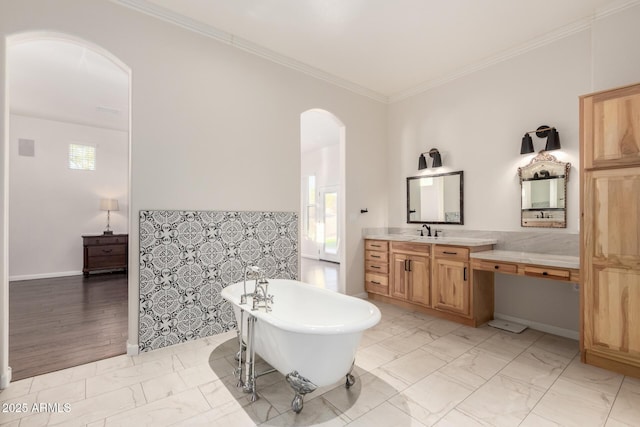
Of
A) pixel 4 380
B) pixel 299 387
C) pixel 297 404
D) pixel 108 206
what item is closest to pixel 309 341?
pixel 299 387

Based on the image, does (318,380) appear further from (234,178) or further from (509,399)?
(234,178)

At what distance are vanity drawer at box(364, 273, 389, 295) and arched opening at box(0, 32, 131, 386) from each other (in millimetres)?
3130

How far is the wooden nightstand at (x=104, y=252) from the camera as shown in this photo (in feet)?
18.7

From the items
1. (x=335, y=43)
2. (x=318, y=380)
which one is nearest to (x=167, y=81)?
(x=335, y=43)

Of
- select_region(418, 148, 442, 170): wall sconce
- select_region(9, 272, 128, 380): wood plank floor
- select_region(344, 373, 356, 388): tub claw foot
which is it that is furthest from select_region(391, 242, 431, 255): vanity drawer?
select_region(9, 272, 128, 380): wood plank floor

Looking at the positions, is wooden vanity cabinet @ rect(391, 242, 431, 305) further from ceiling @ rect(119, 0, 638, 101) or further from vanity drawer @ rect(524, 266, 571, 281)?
ceiling @ rect(119, 0, 638, 101)

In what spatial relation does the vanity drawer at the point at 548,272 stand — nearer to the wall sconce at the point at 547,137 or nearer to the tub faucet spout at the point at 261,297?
the wall sconce at the point at 547,137

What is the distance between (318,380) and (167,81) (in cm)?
295

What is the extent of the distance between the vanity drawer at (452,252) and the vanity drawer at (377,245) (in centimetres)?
78

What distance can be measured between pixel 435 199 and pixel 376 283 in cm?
151

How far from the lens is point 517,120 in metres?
3.44

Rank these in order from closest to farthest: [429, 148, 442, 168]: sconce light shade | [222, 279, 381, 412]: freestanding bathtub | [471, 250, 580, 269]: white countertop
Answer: [222, 279, 381, 412]: freestanding bathtub < [471, 250, 580, 269]: white countertop < [429, 148, 442, 168]: sconce light shade

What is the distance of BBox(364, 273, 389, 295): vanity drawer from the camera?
424cm

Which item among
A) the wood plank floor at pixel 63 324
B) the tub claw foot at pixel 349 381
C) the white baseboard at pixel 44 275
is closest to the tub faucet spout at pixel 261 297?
the tub claw foot at pixel 349 381
